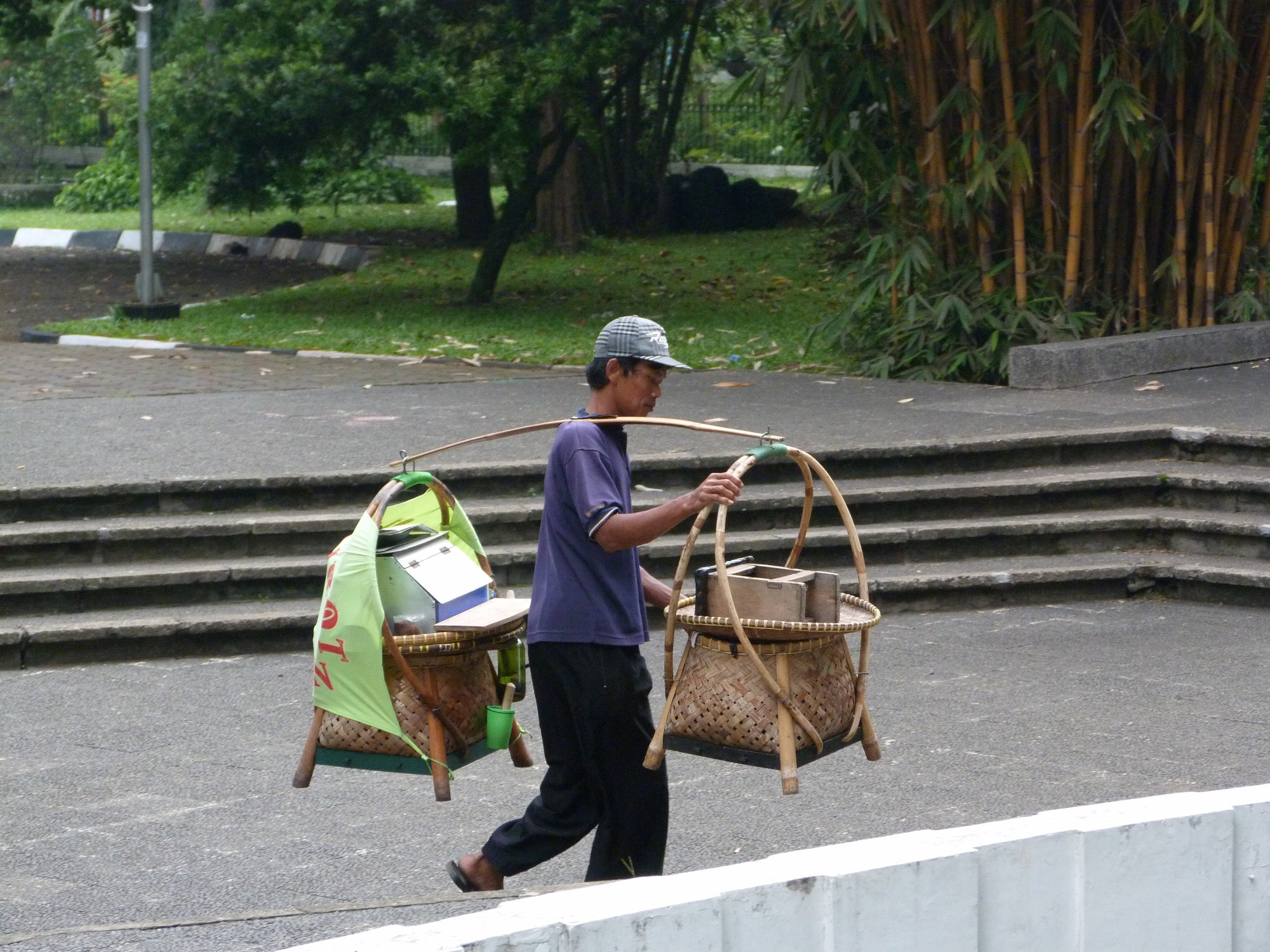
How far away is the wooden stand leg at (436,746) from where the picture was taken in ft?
13.1

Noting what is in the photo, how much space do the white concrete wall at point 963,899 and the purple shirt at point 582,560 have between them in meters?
1.05

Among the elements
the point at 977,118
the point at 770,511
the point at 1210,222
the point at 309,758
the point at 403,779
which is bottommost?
the point at 403,779

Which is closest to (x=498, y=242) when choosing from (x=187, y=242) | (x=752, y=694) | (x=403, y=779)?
(x=187, y=242)

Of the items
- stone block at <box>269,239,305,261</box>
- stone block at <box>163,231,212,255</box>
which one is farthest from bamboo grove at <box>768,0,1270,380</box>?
stone block at <box>163,231,212,255</box>

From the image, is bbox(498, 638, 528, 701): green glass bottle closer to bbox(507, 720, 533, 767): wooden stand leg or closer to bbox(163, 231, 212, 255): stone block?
bbox(507, 720, 533, 767): wooden stand leg

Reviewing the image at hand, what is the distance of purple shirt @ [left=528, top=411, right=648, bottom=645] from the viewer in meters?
3.90

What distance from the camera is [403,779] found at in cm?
539

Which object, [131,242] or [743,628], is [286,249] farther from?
[743,628]

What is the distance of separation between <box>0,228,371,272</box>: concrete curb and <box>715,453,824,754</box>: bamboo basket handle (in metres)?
15.3

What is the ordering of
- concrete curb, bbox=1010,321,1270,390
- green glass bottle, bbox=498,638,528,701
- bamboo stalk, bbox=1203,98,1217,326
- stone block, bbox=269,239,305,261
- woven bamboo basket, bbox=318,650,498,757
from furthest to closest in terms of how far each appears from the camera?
stone block, bbox=269,239,305,261 → bamboo stalk, bbox=1203,98,1217,326 → concrete curb, bbox=1010,321,1270,390 → green glass bottle, bbox=498,638,528,701 → woven bamboo basket, bbox=318,650,498,757

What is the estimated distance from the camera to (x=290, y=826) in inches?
194

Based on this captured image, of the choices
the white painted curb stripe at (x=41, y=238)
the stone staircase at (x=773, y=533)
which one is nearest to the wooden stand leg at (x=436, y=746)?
the stone staircase at (x=773, y=533)

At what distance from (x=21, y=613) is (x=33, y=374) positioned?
5067mm

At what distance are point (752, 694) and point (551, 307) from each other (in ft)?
36.4
